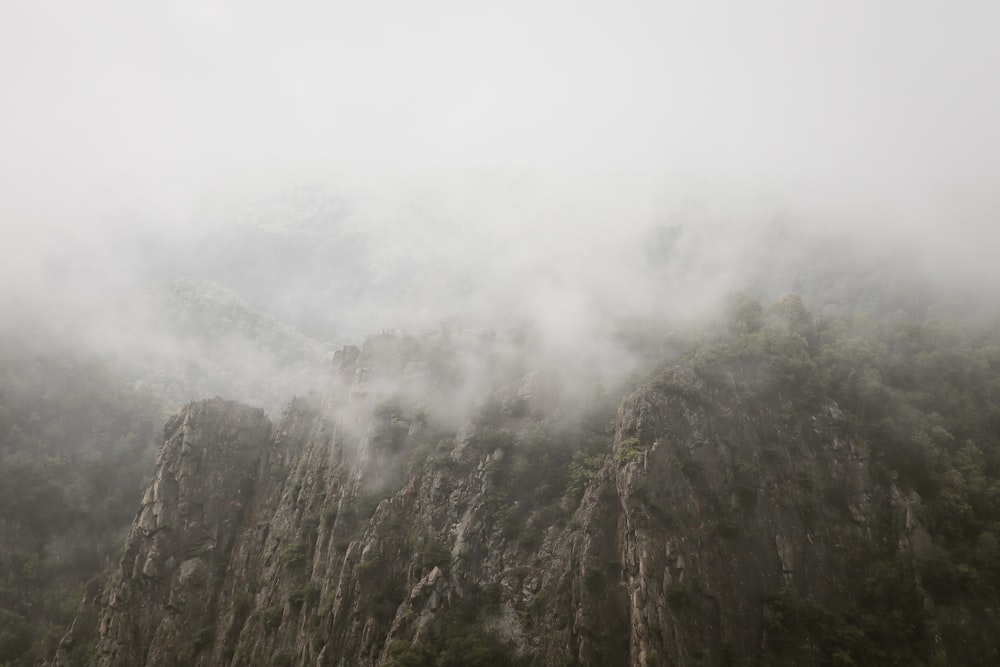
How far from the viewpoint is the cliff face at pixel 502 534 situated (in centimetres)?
4441

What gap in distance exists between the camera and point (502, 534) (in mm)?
52969

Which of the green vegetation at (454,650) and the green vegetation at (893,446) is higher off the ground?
the green vegetation at (893,446)

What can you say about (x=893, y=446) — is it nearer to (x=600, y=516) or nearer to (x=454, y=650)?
(x=600, y=516)

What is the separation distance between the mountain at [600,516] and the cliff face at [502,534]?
0.74ft

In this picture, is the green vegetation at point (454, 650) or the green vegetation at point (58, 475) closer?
the green vegetation at point (454, 650)

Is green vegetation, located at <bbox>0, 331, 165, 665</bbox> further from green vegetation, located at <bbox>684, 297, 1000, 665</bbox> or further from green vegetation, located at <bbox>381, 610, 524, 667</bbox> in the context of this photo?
green vegetation, located at <bbox>684, 297, 1000, 665</bbox>

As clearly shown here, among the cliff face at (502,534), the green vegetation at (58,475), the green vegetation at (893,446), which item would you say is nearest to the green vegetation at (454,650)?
the cliff face at (502,534)

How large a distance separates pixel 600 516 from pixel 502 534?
10297mm

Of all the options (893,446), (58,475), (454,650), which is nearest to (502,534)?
(454,650)

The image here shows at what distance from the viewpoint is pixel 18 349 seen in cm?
11981

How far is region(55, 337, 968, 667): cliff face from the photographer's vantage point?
146ft

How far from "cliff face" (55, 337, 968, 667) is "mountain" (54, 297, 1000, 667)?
23 centimetres

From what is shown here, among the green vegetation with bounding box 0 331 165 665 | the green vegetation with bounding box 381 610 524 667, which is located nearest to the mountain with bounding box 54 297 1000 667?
the green vegetation with bounding box 381 610 524 667

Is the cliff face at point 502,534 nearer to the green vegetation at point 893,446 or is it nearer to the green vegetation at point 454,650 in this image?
the green vegetation at point 454,650
